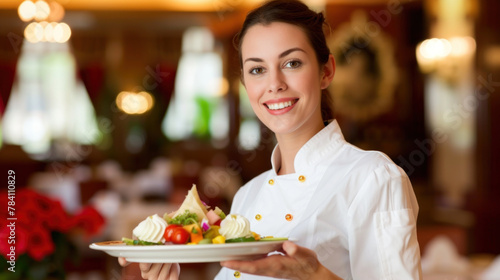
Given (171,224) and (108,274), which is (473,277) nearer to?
(171,224)

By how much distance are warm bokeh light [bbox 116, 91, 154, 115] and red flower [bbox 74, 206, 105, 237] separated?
11.7 meters

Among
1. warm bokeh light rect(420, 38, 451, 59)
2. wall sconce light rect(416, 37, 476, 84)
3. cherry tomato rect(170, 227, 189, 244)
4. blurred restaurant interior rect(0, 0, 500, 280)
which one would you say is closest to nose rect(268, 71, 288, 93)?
cherry tomato rect(170, 227, 189, 244)

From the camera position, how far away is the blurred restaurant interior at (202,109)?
6738 millimetres

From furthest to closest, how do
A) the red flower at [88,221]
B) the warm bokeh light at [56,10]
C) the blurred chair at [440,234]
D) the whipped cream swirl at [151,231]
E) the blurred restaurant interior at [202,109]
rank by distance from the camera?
1. the warm bokeh light at [56,10]
2. the blurred restaurant interior at [202,109]
3. the blurred chair at [440,234]
4. the red flower at [88,221]
5. the whipped cream swirl at [151,231]

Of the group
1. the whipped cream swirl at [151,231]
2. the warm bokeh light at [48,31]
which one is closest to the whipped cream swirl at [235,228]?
the whipped cream swirl at [151,231]

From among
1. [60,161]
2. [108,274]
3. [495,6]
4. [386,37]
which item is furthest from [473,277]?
[60,161]

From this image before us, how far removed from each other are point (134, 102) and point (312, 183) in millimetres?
12754

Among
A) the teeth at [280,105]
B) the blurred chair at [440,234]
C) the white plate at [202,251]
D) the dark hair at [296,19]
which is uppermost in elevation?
the dark hair at [296,19]

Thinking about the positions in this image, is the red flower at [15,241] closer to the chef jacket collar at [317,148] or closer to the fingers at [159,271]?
the fingers at [159,271]

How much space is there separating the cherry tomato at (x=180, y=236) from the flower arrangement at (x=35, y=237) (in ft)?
2.95

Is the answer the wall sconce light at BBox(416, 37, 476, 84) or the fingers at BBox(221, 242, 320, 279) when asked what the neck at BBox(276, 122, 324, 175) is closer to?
the fingers at BBox(221, 242, 320, 279)

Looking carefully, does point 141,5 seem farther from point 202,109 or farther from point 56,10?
point 202,109

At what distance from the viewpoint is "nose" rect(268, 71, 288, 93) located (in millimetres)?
1428

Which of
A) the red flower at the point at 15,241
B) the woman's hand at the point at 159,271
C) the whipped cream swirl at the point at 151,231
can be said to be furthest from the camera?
the red flower at the point at 15,241
